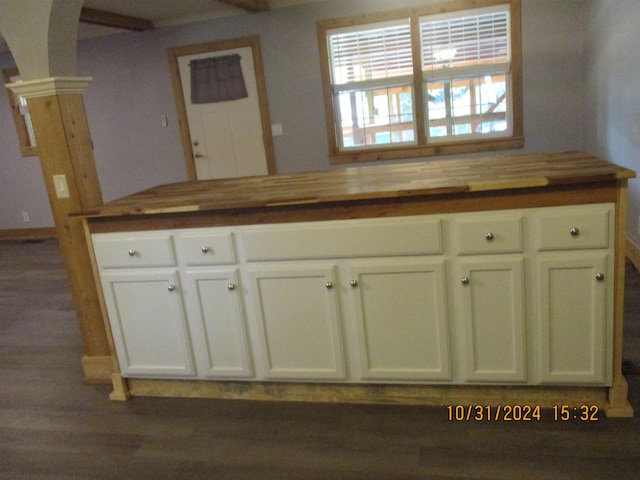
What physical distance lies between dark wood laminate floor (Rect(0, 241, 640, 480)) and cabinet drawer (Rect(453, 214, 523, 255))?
71 centimetres

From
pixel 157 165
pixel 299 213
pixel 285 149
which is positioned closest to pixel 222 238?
pixel 299 213

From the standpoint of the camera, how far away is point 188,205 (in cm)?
220

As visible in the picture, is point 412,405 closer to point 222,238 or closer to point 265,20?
point 222,238

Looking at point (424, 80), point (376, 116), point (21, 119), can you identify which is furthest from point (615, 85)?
point (21, 119)

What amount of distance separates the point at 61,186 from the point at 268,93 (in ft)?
9.73

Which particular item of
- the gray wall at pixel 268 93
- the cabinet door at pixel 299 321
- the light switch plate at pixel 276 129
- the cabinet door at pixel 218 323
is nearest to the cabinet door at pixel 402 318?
the cabinet door at pixel 299 321

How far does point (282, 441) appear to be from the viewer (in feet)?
7.04

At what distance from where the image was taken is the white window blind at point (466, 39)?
4.62 metres

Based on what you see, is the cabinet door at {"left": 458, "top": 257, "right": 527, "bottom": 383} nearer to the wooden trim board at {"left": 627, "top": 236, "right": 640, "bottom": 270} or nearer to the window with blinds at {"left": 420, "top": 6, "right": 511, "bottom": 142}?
the wooden trim board at {"left": 627, "top": 236, "right": 640, "bottom": 270}

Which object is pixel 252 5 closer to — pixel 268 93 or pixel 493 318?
pixel 268 93

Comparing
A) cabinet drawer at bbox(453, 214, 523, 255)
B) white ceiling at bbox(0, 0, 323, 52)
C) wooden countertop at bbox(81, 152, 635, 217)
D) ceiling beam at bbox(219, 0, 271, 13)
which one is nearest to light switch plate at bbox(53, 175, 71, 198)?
wooden countertop at bbox(81, 152, 635, 217)

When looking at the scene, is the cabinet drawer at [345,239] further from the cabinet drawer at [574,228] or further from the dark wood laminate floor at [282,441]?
the dark wood laminate floor at [282,441]

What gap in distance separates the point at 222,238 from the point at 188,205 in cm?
19

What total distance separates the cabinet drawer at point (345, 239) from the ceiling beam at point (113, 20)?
309 centimetres
